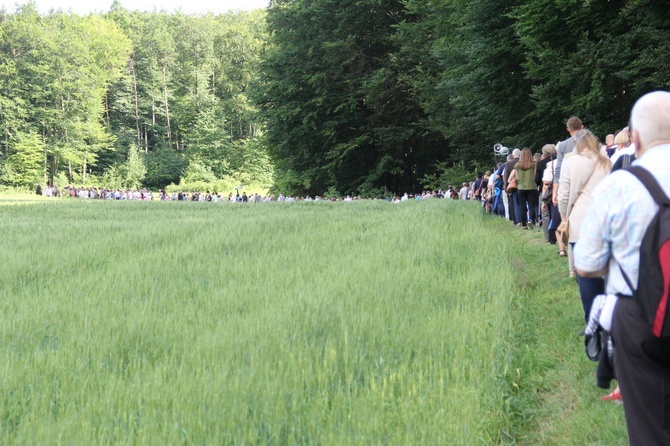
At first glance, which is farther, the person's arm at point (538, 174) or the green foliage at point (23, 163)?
the green foliage at point (23, 163)

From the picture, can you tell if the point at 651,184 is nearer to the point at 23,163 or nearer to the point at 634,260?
the point at 634,260

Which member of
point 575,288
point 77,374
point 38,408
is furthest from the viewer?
point 575,288

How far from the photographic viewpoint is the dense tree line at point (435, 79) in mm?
19719

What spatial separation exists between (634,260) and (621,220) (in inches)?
6.8

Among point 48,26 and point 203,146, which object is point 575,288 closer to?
point 203,146

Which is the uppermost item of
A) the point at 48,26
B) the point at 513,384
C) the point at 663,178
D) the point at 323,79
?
the point at 48,26

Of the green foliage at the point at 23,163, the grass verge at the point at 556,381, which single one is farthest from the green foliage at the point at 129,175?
the grass verge at the point at 556,381

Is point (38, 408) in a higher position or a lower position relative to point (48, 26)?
lower

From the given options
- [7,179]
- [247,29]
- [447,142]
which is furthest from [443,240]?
[247,29]

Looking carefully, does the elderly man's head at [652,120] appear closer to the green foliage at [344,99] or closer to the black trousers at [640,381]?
the black trousers at [640,381]

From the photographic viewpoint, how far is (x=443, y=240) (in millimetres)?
11398

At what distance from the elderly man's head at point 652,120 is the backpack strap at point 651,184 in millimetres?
170

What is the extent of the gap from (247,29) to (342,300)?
100 m

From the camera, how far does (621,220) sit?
2.88m
